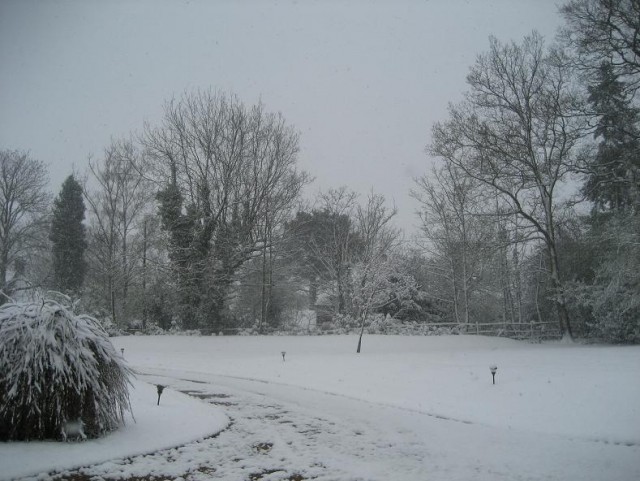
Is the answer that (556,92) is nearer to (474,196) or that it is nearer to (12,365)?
(474,196)

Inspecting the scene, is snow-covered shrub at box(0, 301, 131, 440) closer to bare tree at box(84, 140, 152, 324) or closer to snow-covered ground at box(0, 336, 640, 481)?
snow-covered ground at box(0, 336, 640, 481)

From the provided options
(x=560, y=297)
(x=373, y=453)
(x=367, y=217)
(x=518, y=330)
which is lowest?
(x=373, y=453)

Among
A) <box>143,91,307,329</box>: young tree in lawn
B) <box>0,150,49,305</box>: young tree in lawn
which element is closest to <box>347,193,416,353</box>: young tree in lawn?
<box>143,91,307,329</box>: young tree in lawn

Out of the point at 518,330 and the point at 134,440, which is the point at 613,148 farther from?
the point at 134,440

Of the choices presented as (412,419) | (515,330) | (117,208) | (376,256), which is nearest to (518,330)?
(515,330)

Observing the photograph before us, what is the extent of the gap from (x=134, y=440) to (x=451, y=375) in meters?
8.98

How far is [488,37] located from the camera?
920 inches

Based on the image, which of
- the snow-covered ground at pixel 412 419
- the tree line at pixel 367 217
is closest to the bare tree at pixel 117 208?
the tree line at pixel 367 217

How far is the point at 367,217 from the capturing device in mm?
33969

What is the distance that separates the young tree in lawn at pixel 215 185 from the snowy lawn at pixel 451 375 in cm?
383

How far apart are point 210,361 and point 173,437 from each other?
12707mm

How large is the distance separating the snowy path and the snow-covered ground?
0.02 metres

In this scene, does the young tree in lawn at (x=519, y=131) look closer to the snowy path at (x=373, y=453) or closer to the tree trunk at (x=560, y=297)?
the tree trunk at (x=560, y=297)

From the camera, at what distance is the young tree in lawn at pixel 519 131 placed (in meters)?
22.7
